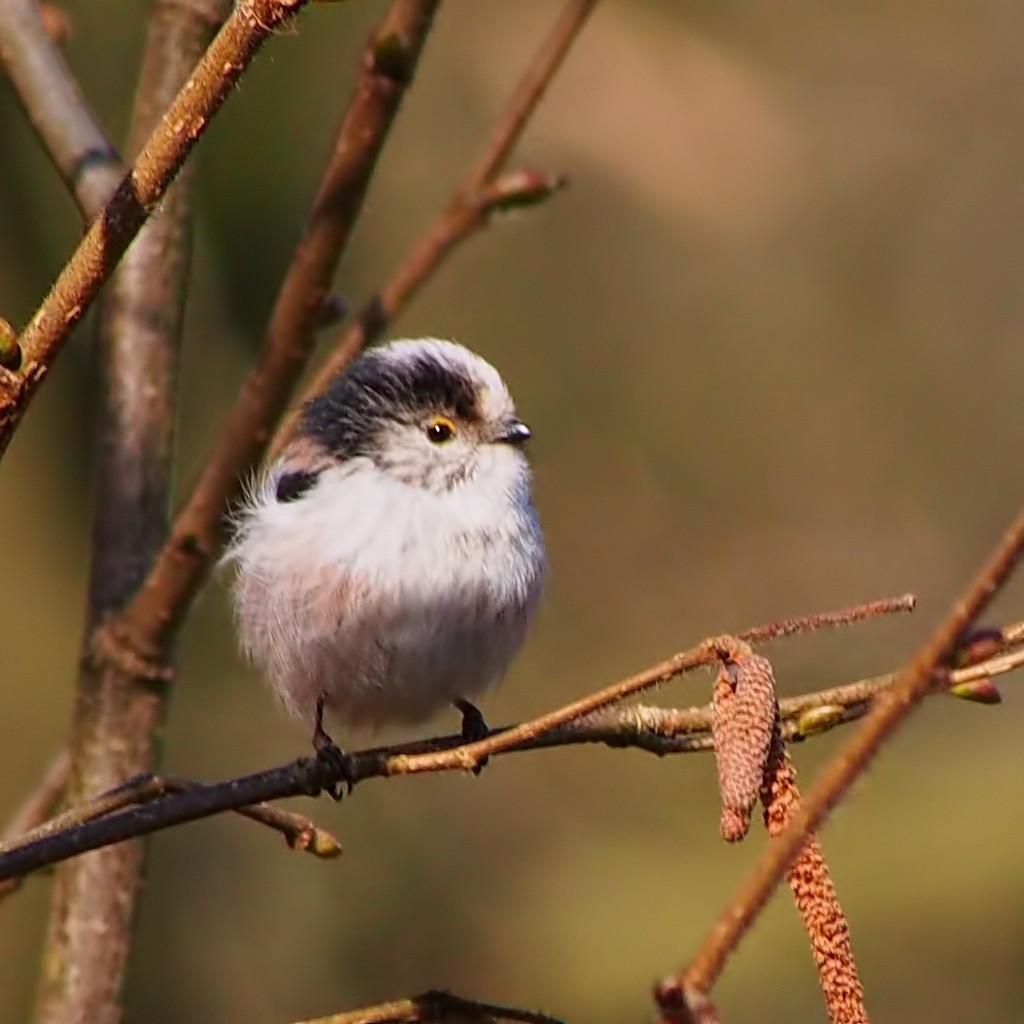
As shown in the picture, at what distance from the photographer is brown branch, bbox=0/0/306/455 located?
64.1 inches

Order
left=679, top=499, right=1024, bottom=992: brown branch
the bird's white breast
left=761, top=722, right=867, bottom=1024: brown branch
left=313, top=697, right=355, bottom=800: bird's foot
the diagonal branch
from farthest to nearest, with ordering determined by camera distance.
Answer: the bird's white breast → left=313, top=697, right=355, bottom=800: bird's foot → the diagonal branch → left=761, top=722, right=867, bottom=1024: brown branch → left=679, top=499, right=1024, bottom=992: brown branch

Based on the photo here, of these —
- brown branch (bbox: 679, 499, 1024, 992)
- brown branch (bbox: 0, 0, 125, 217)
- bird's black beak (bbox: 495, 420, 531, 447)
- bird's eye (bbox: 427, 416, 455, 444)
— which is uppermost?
brown branch (bbox: 679, 499, 1024, 992)

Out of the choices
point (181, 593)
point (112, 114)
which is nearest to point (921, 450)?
point (112, 114)

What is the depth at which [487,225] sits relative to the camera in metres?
3.17

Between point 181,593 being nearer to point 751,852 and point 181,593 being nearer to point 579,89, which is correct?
point 751,852

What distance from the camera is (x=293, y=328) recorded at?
2900mm

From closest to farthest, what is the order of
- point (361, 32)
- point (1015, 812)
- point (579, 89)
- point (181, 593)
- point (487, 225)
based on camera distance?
1. point (181, 593)
2. point (487, 225)
3. point (1015, 812)
4. point (361, 32)
5. point (579, 89)

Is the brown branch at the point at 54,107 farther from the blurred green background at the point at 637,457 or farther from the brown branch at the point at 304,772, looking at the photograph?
the blurred green background at the point at 637,457

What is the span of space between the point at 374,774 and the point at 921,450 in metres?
5.24

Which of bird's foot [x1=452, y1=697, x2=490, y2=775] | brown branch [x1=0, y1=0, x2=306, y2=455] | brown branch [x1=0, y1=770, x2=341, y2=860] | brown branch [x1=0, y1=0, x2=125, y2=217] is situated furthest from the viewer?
bird's foot [x1=452, y1=697, x2=490, y2=775]

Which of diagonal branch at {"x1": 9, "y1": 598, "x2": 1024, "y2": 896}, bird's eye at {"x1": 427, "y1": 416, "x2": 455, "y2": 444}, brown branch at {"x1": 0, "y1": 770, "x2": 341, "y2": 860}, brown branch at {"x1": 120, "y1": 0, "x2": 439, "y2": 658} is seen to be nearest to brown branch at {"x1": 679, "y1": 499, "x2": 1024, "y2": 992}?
diagonal branch at {"x1": 9, "y1": 598, "x2": 1024, "y2": 896}

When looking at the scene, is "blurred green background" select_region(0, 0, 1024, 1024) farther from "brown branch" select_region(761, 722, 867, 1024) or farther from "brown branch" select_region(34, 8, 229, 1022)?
"brown branch" select_region(761, 722, 867, 1024)

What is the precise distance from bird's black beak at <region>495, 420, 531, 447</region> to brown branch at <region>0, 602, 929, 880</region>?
1283 millimetres

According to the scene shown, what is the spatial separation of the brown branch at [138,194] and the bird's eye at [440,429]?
147cm
